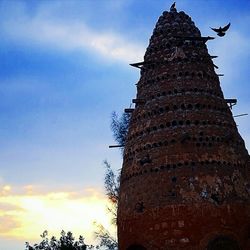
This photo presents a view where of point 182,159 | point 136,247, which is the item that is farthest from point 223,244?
point 182,159

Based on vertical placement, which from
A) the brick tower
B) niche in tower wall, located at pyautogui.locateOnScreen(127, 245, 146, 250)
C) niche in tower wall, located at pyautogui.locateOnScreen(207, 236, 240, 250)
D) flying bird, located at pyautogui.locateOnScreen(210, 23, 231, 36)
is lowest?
niche in tower wall, located at pyautogui.locateOnScreen(207, 236, 240, 250)

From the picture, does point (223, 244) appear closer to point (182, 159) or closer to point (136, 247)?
point (136, 247)

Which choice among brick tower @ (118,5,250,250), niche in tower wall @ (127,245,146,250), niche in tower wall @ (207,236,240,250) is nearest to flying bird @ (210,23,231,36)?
brick tower @ (118,5,250,250)

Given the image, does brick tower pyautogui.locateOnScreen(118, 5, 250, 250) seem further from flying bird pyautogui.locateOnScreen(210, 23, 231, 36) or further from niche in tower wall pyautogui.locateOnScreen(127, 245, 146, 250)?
flying bird pyautogui.locateOnScreen(210, 23, 231, 36)

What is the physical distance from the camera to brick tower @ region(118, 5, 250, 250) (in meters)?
14.4

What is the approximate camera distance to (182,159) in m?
15.2

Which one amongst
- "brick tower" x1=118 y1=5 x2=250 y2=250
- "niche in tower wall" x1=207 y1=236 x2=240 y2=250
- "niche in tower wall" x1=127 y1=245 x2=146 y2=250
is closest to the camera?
"niche in tower wall" x1=207 y1=236 x2=240 y2=250

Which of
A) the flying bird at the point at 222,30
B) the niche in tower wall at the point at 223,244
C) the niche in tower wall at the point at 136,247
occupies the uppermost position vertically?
the flying bird at the point at 222,30

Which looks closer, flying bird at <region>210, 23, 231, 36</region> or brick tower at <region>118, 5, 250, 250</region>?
brick tower at <region>118, 5, 250, 250</region>

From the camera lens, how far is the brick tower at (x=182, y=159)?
14.4 meters

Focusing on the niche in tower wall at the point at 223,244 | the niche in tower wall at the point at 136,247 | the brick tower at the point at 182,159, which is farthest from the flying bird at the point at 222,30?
the niche in tower wall at the point at 136,247

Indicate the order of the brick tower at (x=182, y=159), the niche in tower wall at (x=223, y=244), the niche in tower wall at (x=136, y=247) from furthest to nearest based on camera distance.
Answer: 1. the niche in tower wall at (x=136, y=247)
2. the brick tower at (x=182, y=159)
3. the niche in tower wall at (x=223, y=244)

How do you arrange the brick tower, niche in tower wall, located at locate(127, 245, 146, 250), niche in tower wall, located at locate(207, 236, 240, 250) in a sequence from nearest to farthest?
niche in tower wall, located at locate(207, 236, 240, 250) → the brick tower → niche in tower wall, located at locate(127, 245, 146, 250)

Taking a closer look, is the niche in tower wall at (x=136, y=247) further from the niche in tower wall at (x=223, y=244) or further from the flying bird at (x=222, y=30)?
the flying bird at (x=222, y=30)
